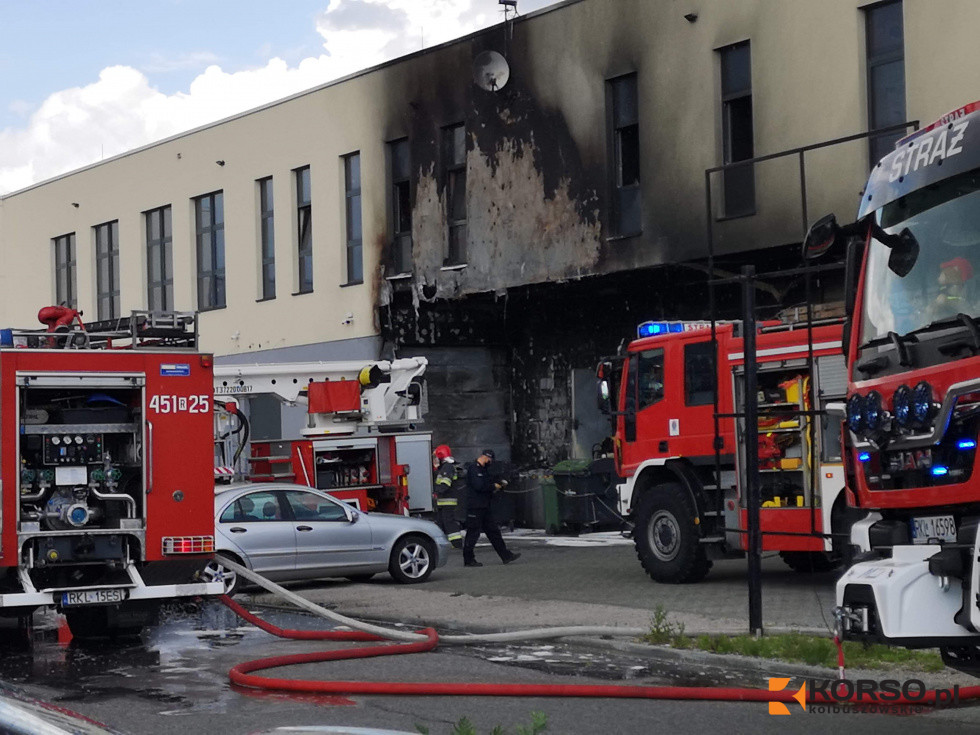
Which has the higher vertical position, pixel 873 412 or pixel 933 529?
pixel 873 412

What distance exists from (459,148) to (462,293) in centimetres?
288

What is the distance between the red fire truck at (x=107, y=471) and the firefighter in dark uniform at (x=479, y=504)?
7.01 m

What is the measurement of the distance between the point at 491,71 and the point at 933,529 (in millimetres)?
20699

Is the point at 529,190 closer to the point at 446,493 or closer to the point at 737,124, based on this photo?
the point at 737,124

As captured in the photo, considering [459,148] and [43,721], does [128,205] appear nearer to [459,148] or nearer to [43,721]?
[459,148]

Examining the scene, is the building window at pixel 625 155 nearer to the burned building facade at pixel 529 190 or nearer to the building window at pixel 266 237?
the burned building facade at pixel 529 190

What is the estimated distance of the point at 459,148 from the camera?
28234 millimetres

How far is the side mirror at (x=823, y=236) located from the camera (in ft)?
27.9

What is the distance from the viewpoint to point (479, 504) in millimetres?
19859

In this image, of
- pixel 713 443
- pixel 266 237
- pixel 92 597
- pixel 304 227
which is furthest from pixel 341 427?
pixel 266 237

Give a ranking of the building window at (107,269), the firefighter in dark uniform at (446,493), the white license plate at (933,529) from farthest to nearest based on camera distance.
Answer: the building window at (107,269) → the firefighter in dark uniform at (446,493) → the white license plate at (933,529)

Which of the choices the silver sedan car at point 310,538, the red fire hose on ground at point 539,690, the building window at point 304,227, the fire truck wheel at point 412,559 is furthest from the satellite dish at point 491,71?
the red fire hose on ground at point 539,690

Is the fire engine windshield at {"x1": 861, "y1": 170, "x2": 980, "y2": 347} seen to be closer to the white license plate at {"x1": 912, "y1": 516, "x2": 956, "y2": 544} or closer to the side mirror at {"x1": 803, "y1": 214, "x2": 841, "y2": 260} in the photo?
the side mirror at {"x1": 803, "y1": 214, "x2": 841, "y2": 260}

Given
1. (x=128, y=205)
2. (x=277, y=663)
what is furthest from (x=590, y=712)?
(x=128, y=205)
